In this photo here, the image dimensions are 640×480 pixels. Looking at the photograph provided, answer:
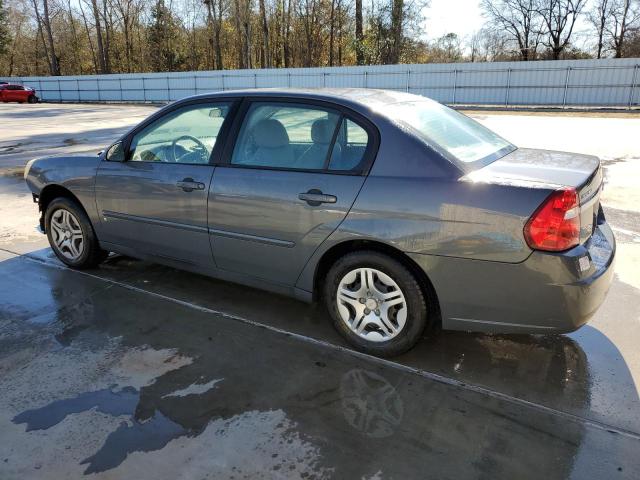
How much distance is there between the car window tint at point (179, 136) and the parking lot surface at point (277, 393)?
110cm

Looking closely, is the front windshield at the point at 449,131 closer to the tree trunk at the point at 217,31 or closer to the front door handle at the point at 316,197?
the front door handle at the point at 316,197

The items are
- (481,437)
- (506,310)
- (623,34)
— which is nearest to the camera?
(481,437)

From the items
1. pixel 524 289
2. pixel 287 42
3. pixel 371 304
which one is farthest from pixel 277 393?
pixel 287 42

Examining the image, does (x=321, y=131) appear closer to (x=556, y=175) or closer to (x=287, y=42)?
(x=556, y=175)

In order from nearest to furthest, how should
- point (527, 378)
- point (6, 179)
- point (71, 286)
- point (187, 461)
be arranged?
point (187, 461)
point (527, 378)
point (71, 286)
point (6, 179)

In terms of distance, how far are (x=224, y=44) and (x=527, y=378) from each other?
5754 cm

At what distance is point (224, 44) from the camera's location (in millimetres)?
55219

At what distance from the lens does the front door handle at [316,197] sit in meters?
3.14

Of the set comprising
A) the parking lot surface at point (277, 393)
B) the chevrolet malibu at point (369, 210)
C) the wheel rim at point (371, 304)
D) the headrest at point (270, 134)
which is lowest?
the parking lot surface at point (277, 393)

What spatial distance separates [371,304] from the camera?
3213 millimetres

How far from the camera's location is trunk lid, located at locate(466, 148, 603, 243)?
2777mm

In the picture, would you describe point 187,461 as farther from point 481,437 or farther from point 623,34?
point 623,34

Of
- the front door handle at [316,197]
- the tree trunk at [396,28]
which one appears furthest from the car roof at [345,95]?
the tree trunk at [396,28]

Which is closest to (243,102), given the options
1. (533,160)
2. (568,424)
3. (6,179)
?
(533,160)
